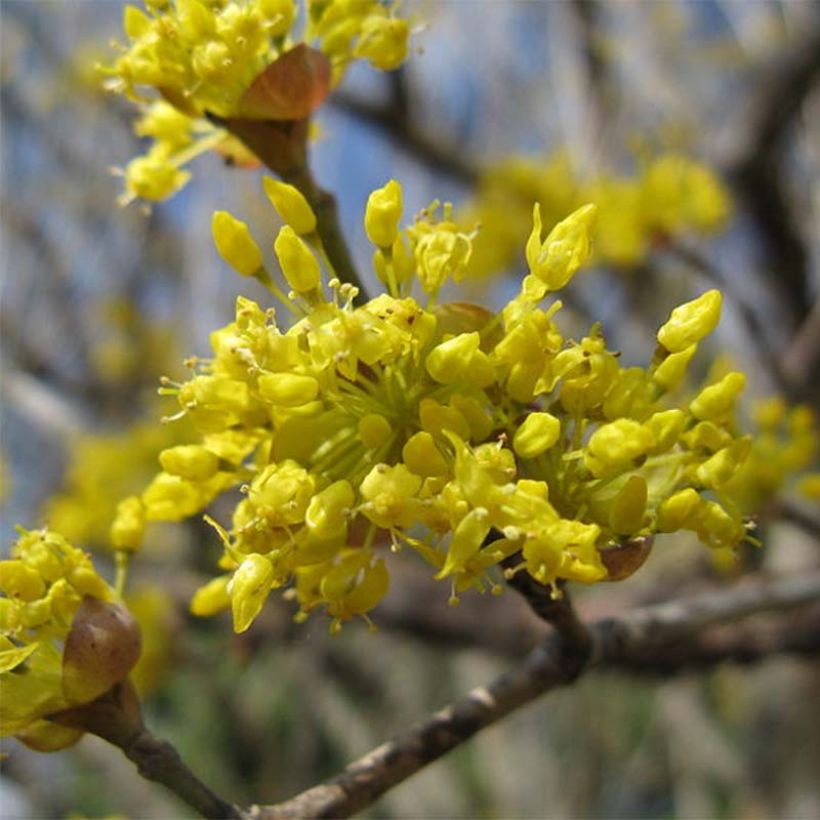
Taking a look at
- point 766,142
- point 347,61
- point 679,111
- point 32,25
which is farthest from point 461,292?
point 347,61

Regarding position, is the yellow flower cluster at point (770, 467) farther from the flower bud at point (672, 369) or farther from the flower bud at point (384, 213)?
the flower bud at point (384, 213)

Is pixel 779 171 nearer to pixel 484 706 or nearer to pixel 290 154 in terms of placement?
pixel 290 154

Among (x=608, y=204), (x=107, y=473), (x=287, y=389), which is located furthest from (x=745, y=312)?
(x=107, y=473)

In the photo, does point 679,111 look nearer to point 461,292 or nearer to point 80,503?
point 461,292

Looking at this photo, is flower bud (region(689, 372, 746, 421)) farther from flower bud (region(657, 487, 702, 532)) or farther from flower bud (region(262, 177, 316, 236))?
flower bud (region(262, 177, 316, 236))

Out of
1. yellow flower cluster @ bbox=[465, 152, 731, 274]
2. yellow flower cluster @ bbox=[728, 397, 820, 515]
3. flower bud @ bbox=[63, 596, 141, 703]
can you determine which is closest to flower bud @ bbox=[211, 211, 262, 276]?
flower bud @ bbox=[63, 596, 141, 703]
